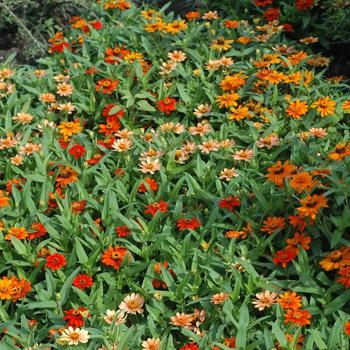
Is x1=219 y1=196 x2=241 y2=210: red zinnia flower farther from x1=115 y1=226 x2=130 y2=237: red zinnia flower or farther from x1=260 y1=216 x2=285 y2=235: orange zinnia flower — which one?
x1=115 y1=226 x2=130 y2=237: red zinnia flower

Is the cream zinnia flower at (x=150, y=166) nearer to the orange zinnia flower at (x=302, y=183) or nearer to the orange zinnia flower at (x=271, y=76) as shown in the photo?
the orange zinnia flower at (x=302, y=183)

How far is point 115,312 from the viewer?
2924 millimetres

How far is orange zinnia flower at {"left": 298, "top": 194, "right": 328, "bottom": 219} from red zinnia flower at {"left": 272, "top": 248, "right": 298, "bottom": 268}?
17cm

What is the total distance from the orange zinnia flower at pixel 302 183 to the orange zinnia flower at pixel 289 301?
20.1 inches

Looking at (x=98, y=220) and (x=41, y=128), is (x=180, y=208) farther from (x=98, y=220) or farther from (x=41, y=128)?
(x=41, y=128)

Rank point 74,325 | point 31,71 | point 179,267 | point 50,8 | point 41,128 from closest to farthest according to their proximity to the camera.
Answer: point 74,325 < point 179,267 < point 41,128 < point 31,71 < point 50,8

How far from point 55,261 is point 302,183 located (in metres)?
1.15

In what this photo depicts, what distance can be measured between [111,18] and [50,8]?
726mm

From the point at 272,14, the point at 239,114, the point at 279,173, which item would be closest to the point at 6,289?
the point at 279,173

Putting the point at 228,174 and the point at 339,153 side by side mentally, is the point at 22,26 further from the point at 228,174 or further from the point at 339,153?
the point at 339,153

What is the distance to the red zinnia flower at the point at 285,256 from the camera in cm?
305

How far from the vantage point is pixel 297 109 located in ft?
12.8

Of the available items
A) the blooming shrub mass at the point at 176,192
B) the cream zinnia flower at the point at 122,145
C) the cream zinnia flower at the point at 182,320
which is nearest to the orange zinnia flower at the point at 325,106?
the blooming shrub mass at the point at 176,192

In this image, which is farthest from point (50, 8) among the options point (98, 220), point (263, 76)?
point (98, 220)
